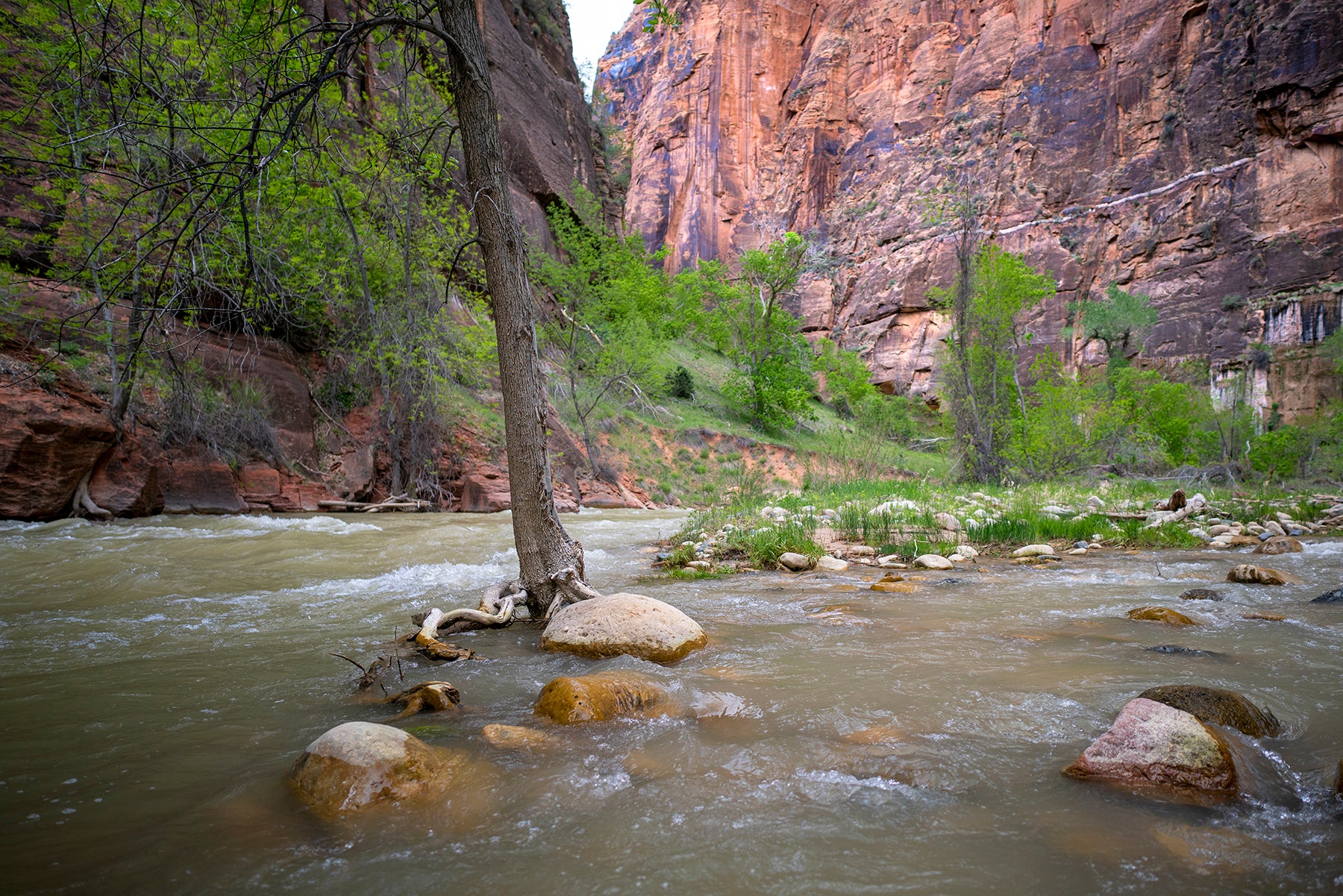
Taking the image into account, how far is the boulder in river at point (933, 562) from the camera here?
664 cm

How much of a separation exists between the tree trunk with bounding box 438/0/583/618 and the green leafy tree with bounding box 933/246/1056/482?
13.1m

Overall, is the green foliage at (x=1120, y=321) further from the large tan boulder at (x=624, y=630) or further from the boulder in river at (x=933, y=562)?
the large tan boulder at (x=624, y=630)

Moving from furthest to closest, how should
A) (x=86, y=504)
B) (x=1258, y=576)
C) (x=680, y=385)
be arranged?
(x=680, y=385) < (x=86, y=504) < (x=1258, y=576)

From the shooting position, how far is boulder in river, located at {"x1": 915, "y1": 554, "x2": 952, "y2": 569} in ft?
21.8

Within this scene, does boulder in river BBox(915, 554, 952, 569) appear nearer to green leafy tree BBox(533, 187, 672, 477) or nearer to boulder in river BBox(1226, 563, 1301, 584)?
boulder in river BBox(1226, 563, 1301, 584)

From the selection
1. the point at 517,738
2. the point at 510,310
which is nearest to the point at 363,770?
the point at 517,738

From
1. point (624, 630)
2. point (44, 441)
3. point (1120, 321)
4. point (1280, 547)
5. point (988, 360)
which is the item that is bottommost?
point (1280, 547)

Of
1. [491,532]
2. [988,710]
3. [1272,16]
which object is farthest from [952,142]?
[988,710]

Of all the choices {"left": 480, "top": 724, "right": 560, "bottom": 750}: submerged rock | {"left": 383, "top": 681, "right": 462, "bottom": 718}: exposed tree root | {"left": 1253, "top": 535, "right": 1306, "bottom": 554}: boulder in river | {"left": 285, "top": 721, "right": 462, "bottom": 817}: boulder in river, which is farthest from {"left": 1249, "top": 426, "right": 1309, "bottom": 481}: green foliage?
{"left": 285, "top": 721, "right": 462, "bottom": 817}: boulder in river

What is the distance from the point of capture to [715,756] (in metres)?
2.29

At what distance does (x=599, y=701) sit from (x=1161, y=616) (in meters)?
3.90

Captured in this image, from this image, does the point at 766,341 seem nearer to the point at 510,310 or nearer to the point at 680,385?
the point at 680,385

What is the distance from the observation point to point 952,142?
46531 millimetres

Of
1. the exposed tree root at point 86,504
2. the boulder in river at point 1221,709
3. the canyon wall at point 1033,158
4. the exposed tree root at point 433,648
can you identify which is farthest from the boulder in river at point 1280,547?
the canyon wall at point 1033,158
